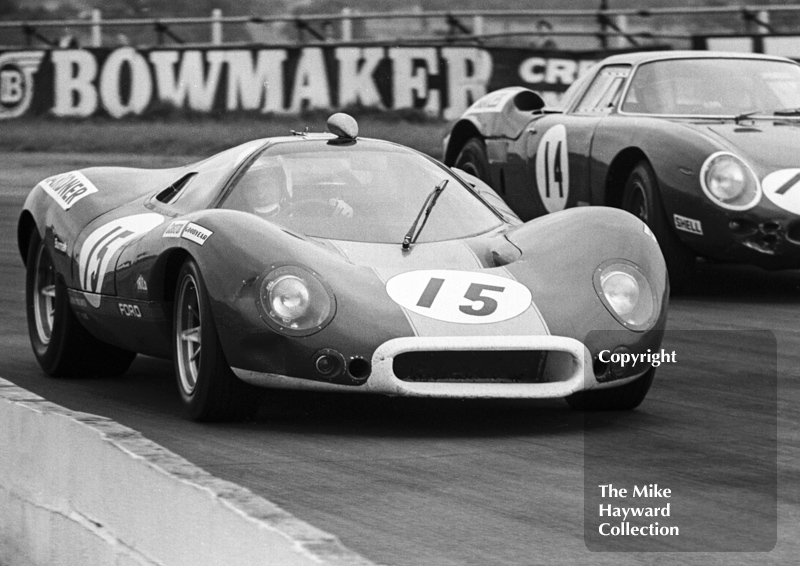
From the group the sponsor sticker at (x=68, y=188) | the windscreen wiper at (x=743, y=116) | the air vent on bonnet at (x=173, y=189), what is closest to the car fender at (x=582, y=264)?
Answer: the air vent on bonnet at (x=173, y=189)

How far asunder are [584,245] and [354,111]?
14279 mm

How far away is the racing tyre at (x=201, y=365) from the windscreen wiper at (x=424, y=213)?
0.77 meters

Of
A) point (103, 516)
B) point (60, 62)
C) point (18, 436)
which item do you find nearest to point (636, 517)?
point (103, 516)

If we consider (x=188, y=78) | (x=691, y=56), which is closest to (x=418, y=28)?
(x=188, y=78)

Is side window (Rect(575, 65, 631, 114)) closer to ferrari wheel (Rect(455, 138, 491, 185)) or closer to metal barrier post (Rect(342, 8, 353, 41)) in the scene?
ferrari wheel (Rect(455, 138, 491, 185))

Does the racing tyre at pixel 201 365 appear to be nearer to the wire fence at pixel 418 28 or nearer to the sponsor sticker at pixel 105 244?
the sponsor sticker at pixel 105 244

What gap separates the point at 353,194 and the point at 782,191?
121 inches

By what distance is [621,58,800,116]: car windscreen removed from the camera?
9.34m

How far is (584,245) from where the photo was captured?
18.3 feet

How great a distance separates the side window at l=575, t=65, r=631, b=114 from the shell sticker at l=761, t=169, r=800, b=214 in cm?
167

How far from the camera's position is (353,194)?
603 cm

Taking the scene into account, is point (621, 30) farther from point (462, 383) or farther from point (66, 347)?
point (462, 383)

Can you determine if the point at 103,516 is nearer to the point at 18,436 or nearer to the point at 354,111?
the point at 18,436

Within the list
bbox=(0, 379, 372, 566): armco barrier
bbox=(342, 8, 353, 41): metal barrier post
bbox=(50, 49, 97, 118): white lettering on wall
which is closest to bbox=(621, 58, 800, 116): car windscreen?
bbox=(0, 379, 372, 566): armco barrier
